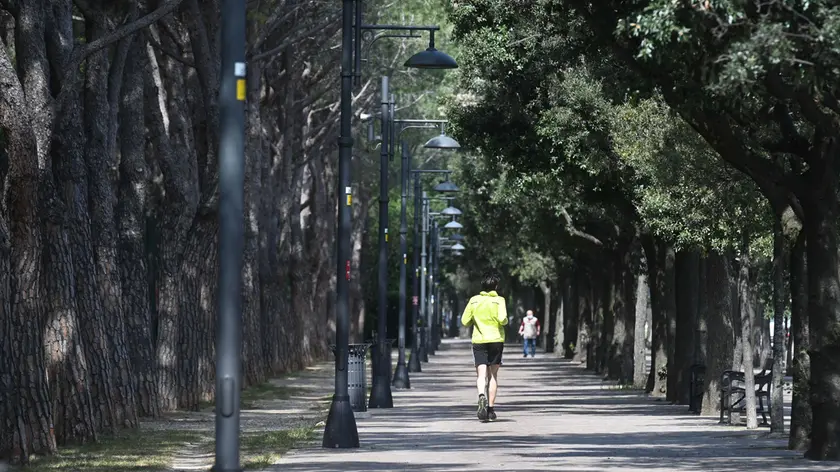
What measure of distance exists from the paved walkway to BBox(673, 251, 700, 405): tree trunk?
2.15 ft

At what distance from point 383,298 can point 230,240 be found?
74.2 ft

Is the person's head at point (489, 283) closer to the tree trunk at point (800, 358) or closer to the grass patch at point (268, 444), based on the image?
the grass patch at point (268, 444)

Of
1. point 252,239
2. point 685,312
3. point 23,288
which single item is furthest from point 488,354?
point 252,239

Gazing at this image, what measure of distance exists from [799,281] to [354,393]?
1074 centimetres

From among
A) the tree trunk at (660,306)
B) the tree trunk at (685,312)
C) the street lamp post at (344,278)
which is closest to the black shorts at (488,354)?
the street lamp post at (344,278)

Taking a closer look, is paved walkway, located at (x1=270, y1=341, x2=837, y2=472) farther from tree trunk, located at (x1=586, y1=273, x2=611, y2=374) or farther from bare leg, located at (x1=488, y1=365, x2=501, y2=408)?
tree trunk, located at (x1=586, y1=273, x2=611, y2=374)

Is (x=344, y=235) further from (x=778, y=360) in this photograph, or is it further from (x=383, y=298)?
(x=383, y=298)

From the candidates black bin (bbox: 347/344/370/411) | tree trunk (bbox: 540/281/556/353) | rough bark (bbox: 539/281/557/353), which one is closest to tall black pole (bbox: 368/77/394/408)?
black bin (bbox: 347/344/370/411)

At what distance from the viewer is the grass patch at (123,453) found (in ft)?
56.2

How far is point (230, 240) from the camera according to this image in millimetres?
11102

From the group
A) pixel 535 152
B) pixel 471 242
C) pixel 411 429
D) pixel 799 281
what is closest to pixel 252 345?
pixel 535 152

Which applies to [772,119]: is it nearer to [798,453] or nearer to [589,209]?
[798,453]

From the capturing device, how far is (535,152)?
32.5 metres

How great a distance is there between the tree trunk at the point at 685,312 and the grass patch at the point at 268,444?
9045 millimetres
